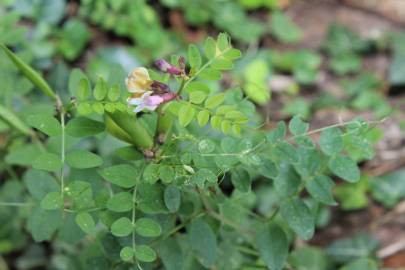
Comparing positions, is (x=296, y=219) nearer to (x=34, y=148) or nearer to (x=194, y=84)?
(x=194, y=84)

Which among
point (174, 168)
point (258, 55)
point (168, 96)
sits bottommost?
point (258, 55)

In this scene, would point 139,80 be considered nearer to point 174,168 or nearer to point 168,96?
point 168,96

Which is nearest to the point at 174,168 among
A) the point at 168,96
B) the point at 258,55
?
the point at 168,96

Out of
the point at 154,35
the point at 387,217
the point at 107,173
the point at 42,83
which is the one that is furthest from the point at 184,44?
the point at 107,173

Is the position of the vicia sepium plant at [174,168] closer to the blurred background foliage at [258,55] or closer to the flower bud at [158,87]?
the flower bud at [158,87]

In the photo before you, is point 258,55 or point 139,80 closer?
point 139,80

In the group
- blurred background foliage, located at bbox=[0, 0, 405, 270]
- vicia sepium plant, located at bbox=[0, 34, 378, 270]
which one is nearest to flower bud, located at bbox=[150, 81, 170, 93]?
vicia sepium plant, located at bbox=[0, 34, 378, 270]
